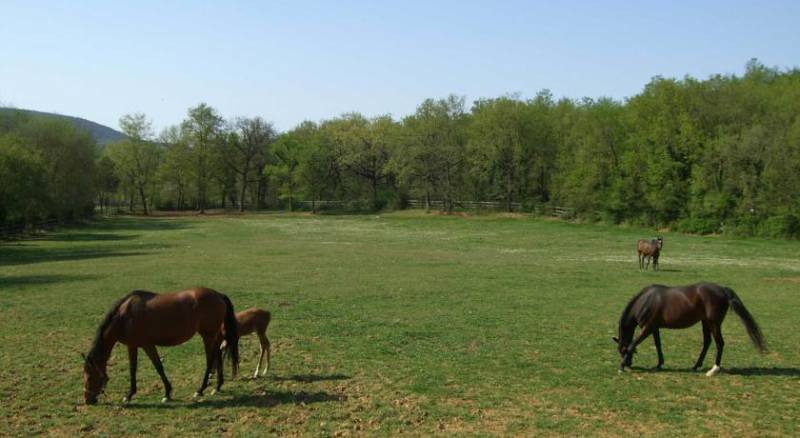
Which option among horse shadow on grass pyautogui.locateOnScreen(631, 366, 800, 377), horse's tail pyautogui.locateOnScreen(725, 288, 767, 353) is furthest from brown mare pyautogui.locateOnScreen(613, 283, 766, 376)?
horse shadow on grass pyautogui.locateOnScreen(631, 366, 800, 377)

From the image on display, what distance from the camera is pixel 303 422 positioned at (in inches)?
352

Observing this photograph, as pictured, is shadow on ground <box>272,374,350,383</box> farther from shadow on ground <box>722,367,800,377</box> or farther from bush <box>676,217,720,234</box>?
bush <box>676,217,720,234</box>

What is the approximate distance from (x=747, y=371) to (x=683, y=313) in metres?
1.71

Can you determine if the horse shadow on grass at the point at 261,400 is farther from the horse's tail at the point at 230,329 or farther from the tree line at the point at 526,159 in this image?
the tree line at the point at 526,159

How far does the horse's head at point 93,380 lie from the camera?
9.65 meters

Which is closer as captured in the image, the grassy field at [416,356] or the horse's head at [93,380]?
the grassy field at [416,356]

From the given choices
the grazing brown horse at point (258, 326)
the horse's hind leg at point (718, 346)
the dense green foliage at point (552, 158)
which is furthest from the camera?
the dense green foliage at point (552, 158)

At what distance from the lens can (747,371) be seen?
11633mm

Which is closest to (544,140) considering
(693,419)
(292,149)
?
(292,149)

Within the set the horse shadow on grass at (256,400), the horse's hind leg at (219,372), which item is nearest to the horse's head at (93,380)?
the horse shadow on grass at (256,400)

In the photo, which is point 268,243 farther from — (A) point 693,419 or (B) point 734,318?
(A) point 693,419

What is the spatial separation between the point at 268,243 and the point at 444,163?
4325cm

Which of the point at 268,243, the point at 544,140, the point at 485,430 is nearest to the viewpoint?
the point at 485,430

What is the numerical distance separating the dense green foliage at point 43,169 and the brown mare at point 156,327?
158 feet
